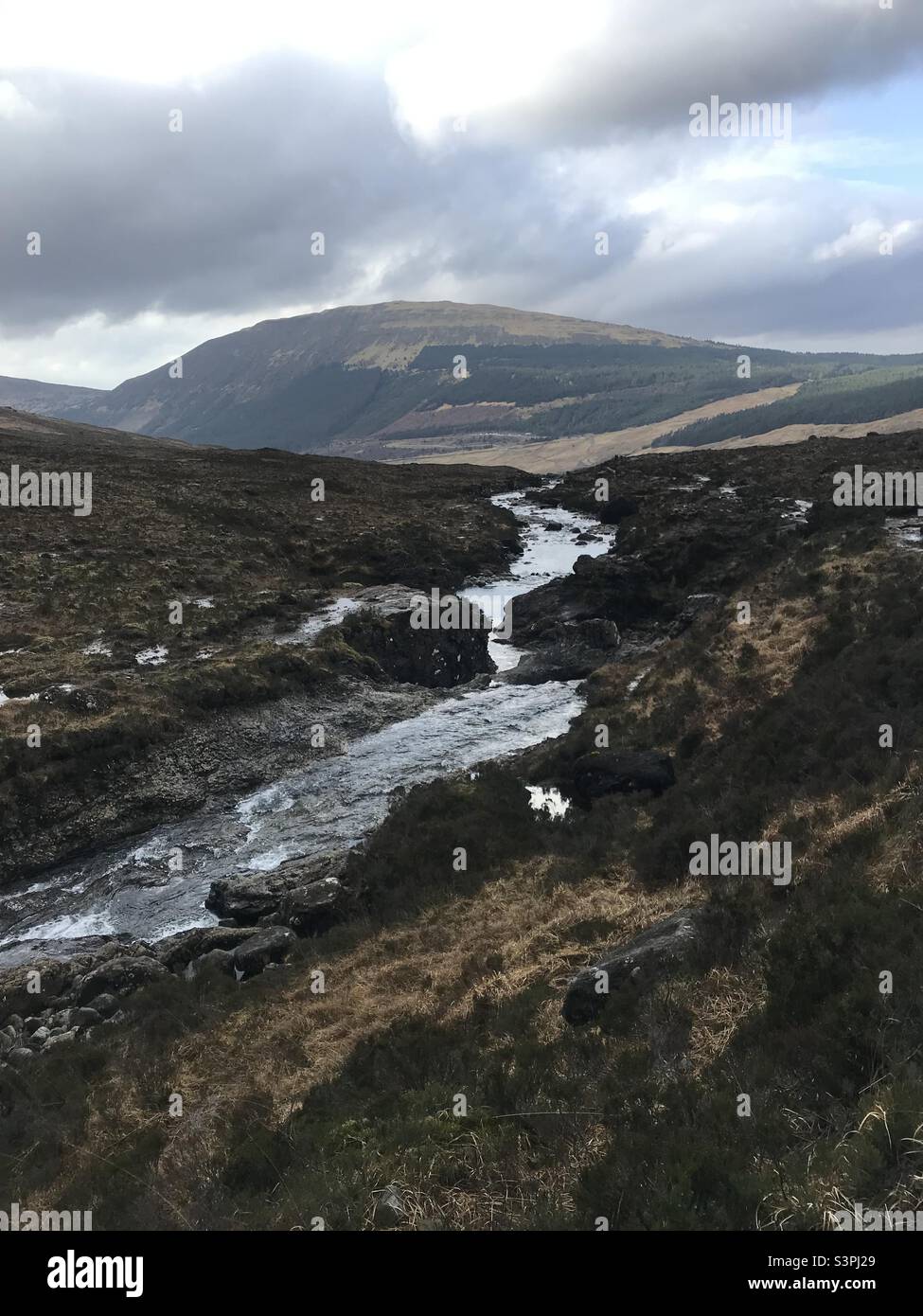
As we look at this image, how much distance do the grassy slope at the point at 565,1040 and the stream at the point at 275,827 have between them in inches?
132

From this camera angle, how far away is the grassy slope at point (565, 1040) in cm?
612

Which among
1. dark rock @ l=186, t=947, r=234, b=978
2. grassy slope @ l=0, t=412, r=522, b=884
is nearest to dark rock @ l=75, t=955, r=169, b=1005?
dark rock @ l=186, t=947, r=234, b=978

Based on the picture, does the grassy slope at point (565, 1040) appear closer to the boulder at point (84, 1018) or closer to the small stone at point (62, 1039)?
the small stone at point (62, 1039)

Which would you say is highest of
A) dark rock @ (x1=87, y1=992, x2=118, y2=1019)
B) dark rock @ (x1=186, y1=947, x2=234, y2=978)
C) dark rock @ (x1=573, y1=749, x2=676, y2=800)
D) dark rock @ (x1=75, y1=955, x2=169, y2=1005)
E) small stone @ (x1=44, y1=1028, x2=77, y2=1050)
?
dark rock @ (x1=573, y1=749, x2=676, y2=800)

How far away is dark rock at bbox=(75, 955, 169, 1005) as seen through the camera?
14.4 metres

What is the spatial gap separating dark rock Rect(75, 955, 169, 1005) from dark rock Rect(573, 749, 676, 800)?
10.1m

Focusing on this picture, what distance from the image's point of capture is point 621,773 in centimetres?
1877

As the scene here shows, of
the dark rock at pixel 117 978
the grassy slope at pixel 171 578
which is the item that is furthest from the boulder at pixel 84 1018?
the grassy slope at pixel 171 578

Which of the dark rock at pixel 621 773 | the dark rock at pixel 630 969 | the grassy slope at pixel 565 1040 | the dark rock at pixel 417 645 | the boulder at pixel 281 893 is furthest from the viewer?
the dark rock at pixel 417 645

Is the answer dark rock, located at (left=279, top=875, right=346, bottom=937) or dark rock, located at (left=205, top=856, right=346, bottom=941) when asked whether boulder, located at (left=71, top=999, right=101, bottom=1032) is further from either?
dark rock, located at (left=279, top=875, right=346, bottom=937)

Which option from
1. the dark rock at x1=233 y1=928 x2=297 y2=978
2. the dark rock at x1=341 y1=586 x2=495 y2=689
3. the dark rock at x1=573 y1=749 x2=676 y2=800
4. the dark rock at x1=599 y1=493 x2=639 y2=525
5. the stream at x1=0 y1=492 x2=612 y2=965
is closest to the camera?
the dark rock at x1=233 y1=928 x2=297 y2=978

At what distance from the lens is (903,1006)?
22.6 feet

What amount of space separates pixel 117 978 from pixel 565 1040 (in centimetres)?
963
